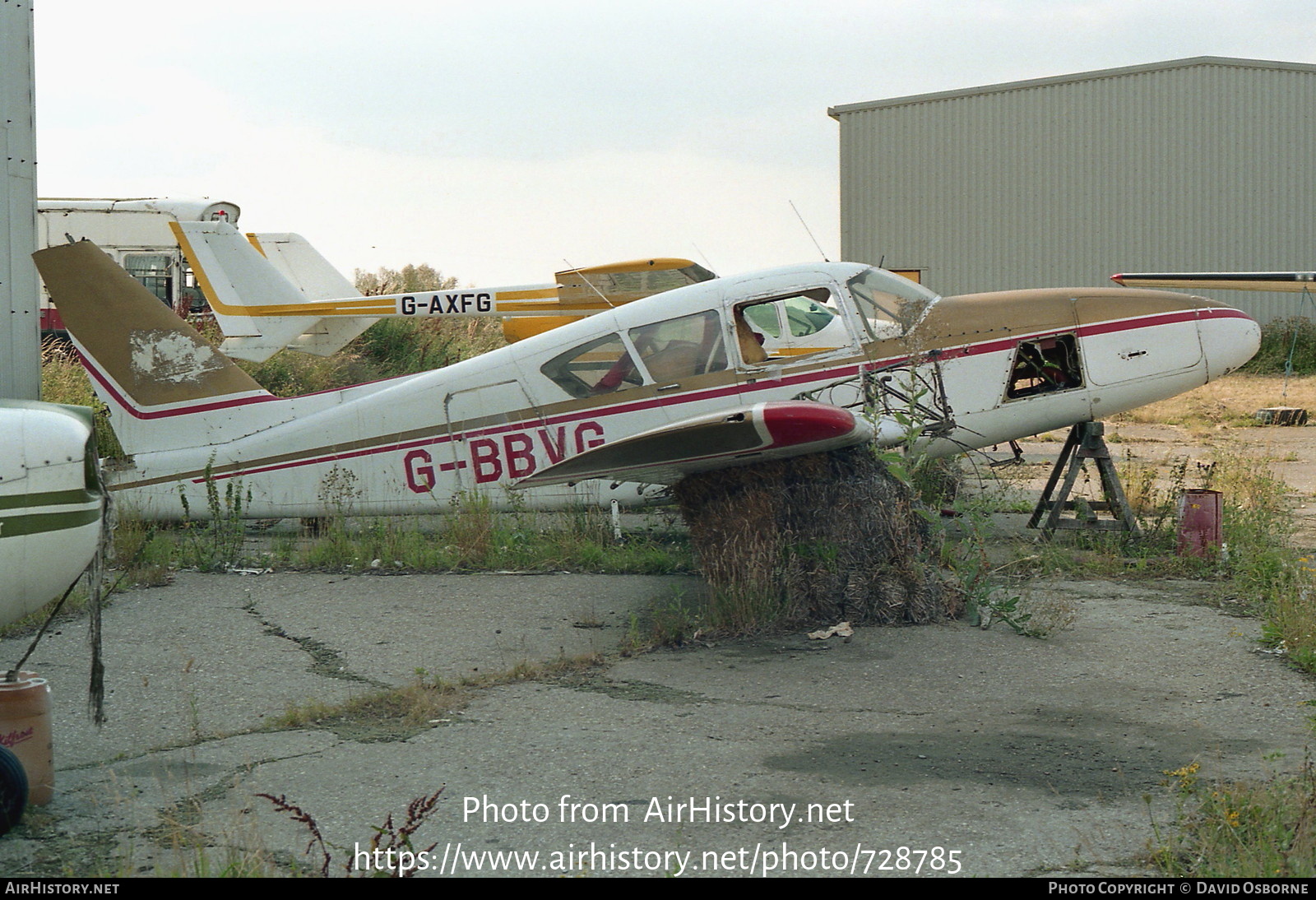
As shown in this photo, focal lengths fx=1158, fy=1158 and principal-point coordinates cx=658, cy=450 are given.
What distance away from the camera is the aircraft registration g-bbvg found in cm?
803

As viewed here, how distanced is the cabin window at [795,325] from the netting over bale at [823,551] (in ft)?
6.11

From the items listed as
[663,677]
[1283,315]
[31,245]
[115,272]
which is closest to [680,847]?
[663,677]

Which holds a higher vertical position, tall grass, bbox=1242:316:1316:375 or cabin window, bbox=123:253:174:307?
cabin window, bbox=123:253:174:307

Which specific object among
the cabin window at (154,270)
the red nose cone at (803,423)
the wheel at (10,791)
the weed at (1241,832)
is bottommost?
the weed at (1241,832)

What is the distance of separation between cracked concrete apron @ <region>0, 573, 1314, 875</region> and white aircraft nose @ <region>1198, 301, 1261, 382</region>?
217 centimetres

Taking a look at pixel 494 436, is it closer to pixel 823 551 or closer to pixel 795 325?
pixel 795 325

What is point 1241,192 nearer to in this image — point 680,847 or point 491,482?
point 491,482

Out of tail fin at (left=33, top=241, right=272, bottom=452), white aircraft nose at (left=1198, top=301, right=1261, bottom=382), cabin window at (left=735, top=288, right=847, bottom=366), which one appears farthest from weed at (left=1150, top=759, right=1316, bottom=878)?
tail fin at (left=33, top=241, right=272, bottom=452)

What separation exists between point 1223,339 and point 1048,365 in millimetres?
1220

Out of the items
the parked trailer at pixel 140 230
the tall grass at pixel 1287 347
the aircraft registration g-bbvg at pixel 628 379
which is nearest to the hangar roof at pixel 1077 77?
the tall grass at pixel 1287 347

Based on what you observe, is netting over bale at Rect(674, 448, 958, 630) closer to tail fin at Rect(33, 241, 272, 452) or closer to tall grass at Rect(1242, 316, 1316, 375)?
tail fin at Rect(33, 241, 272, 452)

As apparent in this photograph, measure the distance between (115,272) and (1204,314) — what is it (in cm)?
781

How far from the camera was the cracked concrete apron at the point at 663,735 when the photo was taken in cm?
354

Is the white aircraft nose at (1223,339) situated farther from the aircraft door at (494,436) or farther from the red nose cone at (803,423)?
the aircraft door at (494,436)
